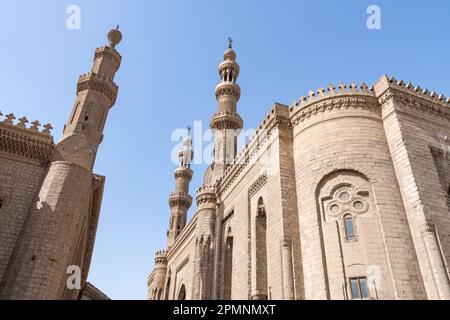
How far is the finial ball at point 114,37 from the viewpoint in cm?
2170

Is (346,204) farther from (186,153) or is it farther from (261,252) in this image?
(186,153)

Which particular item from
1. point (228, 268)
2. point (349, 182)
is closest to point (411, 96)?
point (349, 182)

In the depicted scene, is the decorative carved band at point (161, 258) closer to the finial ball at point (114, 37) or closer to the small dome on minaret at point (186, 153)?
the small dome on minaret at point (186, 153)

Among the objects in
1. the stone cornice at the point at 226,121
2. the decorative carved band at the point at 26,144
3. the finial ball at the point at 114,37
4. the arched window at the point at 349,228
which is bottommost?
the arched window at the point at 349,228

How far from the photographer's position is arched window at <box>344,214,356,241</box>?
1177 cm

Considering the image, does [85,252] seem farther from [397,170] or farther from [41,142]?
[397,170]

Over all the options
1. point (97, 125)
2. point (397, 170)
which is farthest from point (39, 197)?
point (397, 170)

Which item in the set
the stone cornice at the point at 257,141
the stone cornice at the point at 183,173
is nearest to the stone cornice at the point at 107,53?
the stone cornice at the point at 257,141

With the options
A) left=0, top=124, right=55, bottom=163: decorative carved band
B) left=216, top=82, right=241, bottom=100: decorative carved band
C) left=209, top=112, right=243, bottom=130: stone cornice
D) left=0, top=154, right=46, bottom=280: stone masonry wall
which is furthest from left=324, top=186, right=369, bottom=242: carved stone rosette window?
left=216, top=82, right=241, bottom=100: decorative carved band

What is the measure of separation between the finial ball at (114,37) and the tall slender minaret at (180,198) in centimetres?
1539

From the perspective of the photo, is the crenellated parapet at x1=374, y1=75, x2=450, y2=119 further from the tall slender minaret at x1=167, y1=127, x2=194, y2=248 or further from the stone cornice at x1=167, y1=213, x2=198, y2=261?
the tall slender minaret at x1=167, y1=127, x2=194, y2=248

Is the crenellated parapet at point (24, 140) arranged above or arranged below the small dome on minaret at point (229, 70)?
below

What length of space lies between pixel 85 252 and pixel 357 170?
58.5ft

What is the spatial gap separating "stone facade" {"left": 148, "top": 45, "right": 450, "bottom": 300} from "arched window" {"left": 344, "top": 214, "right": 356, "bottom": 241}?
0.03 m
